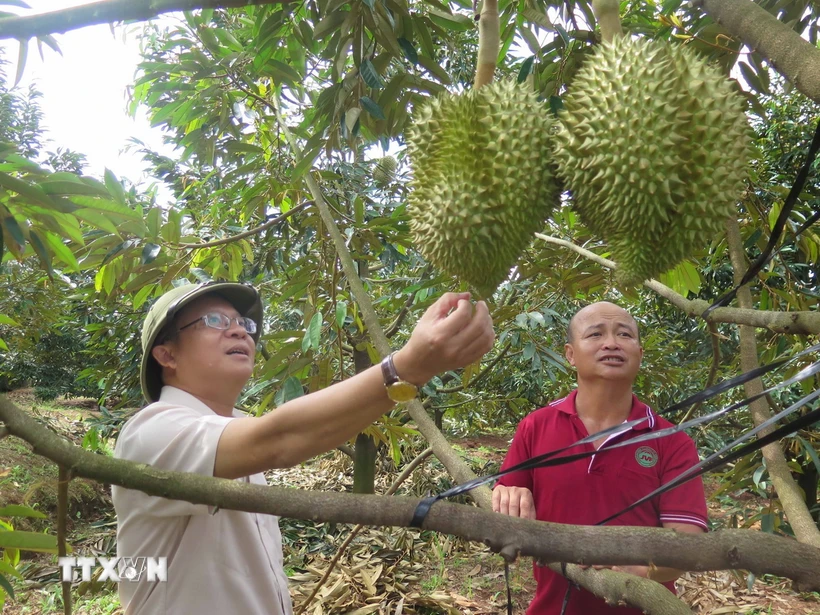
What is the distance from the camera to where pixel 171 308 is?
151 cm

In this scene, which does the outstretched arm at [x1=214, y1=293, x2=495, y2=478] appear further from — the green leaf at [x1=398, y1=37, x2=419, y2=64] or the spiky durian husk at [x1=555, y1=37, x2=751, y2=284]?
the green leaf at [x1=398, y1=37, x2=419, y2=64]

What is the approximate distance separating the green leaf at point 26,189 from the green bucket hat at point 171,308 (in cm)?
48

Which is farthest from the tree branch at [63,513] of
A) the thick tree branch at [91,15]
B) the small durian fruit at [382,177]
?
the small durian fruit at [382,177]

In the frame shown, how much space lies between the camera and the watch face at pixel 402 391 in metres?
0.96

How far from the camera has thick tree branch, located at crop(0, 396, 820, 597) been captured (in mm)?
540

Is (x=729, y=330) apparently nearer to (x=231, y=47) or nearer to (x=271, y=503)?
(x=231, y=47)

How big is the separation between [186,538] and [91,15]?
1.00 meters

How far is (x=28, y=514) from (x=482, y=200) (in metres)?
0.81

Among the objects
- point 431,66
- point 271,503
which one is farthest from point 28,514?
point 431,66

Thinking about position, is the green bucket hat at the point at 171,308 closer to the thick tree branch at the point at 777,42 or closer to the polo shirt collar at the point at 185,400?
the polo shirt collar at the point at 185,400

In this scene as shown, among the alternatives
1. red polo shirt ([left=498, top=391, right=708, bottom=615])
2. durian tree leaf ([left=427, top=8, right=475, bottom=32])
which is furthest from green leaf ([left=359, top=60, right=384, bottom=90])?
red polo shirt ([left=498, top=391, right=708, bottom=615])

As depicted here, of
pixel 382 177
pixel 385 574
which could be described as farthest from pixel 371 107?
pixel 385 574

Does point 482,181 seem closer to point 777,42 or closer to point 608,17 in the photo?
point 608,17

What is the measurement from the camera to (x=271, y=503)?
1.85ft
